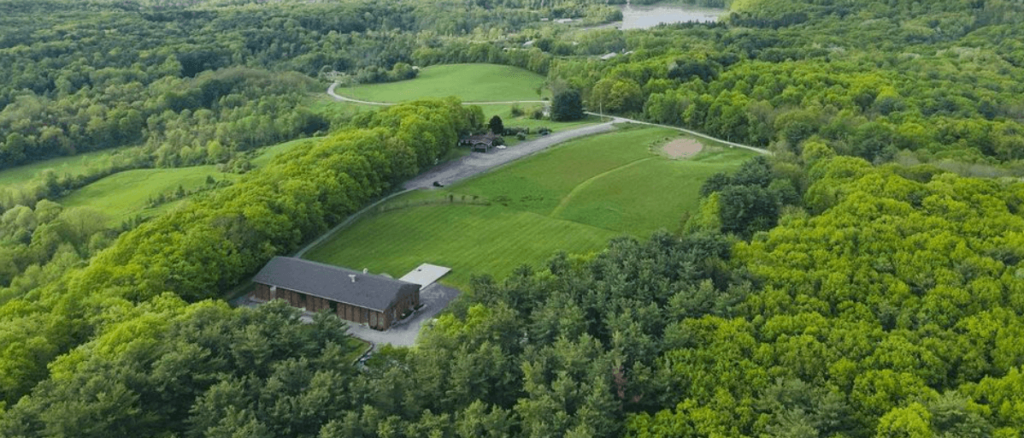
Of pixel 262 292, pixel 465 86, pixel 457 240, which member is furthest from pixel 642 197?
pixel 465 86

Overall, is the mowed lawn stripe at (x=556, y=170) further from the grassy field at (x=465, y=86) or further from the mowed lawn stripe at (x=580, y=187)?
the grassy field at (x=465, y=86)

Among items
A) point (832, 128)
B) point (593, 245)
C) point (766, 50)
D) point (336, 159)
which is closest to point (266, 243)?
point (336, 159)

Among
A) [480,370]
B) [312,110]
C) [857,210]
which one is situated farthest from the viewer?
[312,110]

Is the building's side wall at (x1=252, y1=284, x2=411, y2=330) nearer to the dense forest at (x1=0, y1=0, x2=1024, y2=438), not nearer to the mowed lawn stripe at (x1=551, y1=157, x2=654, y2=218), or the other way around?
the dense forest at (x1=0, y1=0, x2=1024, y2=438)

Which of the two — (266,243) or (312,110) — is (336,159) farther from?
(312,110)

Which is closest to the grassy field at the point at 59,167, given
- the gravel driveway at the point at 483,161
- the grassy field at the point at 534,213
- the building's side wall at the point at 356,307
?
the gravel driveway at the point at 483,161

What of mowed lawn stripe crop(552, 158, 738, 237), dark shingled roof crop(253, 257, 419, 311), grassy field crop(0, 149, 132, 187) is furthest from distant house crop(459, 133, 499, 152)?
grassy field crop(0, 149, 132, 187)

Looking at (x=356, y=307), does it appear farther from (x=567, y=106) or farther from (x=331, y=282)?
(x=567, y=106)
